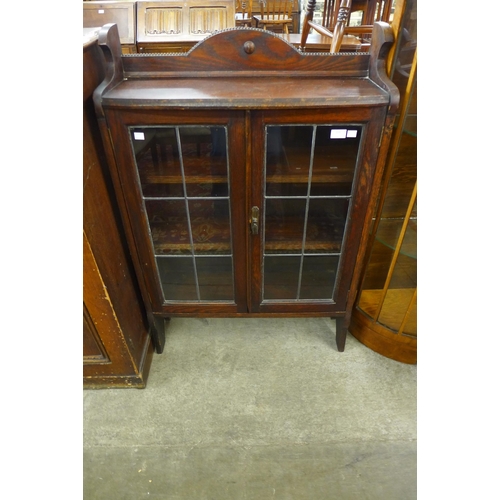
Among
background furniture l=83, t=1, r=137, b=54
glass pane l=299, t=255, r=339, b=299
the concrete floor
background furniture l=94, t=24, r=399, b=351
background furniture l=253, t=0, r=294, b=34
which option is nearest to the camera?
background furniture l=94, t=24, r=399, b=351

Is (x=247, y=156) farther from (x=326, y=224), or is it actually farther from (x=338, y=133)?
(x=326, y=224)

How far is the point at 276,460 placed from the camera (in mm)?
1193

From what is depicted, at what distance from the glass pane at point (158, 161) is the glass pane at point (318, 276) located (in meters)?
0.54

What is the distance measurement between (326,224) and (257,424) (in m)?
0.76

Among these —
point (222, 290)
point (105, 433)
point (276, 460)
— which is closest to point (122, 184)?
point (222, 290)

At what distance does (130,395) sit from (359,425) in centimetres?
88

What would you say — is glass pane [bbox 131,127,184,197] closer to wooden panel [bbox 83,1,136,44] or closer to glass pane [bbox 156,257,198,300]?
glass pane [bbox 156,257,198,300]

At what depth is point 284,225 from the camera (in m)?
1.25

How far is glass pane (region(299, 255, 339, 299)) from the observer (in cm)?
131

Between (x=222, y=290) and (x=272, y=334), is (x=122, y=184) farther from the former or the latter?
(x=272, y=334)

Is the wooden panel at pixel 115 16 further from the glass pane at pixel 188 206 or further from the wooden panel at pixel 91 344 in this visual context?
the wooden panel at pixel 91 344

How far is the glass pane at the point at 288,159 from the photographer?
1027 millimetres

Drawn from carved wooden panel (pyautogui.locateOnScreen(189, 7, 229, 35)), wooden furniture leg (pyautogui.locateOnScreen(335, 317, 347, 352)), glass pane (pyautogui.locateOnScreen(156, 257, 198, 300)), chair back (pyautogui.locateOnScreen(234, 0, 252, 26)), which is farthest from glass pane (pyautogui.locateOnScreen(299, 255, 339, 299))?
chair back (pyautogui.locateOnScreen(234, 0, 252, 26))

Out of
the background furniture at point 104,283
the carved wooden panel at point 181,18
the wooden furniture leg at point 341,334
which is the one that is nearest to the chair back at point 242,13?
the carved wooden panel at point 181,18
